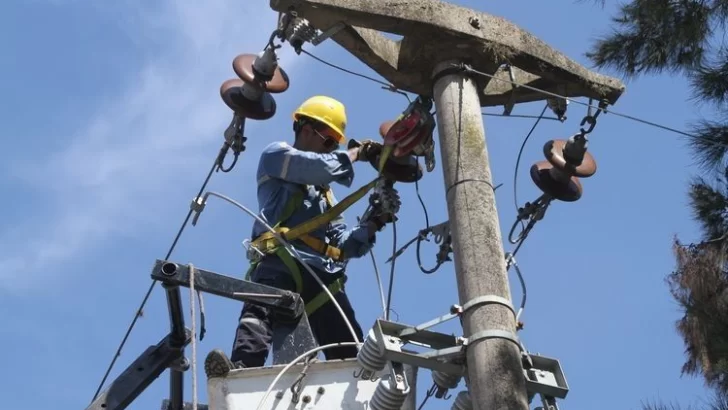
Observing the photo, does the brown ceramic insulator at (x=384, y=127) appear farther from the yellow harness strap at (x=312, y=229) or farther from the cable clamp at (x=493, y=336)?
the cable clamp at (x=493, y=336)

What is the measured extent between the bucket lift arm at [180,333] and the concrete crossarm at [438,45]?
1.20 m

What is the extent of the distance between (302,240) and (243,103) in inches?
30.7

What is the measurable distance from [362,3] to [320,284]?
1608mm

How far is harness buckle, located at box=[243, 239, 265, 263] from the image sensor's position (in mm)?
6836

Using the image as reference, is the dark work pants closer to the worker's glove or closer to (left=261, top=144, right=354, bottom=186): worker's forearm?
(left=261, top=144, right=354, bottom=186): worker's forearm

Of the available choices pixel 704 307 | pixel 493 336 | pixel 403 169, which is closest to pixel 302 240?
pixel 403 169

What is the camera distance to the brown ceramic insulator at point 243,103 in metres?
6.70

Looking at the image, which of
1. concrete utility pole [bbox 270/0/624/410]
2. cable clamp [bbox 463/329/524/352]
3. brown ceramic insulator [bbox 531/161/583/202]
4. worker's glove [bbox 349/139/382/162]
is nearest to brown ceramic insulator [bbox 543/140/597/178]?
brown ceramic insulator [bbox 531/161/583/202]

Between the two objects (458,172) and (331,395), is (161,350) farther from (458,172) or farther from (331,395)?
(458,172)

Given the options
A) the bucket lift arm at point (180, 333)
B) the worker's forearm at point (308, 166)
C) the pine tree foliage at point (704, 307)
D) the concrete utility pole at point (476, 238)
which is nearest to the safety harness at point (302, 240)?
the worker's forearm at point (308, 166)

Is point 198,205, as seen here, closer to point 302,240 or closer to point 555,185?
point 302,240

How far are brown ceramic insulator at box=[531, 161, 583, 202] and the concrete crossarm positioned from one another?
524mm

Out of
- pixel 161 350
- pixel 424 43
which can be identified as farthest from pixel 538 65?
pixel 161 350

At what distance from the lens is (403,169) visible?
6.22 m
